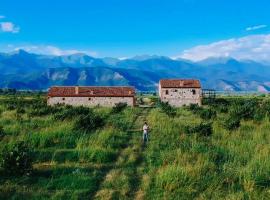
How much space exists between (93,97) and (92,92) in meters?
0.92

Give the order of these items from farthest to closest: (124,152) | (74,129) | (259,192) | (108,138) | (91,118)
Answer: (91,118) < (74,129) < (108,138) < (124,152) < (259,192)

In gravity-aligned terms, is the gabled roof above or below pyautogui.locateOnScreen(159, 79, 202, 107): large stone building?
above

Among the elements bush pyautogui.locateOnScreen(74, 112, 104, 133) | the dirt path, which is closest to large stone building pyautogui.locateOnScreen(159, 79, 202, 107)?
bush pyautogui.locateOnScreen(74, 112, 104, 133)

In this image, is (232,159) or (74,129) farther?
(74,129)

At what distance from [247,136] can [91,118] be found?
830 cm

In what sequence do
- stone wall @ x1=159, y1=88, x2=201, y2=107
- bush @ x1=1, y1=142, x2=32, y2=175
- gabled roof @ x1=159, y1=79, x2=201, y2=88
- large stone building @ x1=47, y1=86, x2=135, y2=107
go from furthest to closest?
gabled roof @ x1=159, y1=79, x2=201, y2=88 < stone wall @ x1=159, y1=88, x2=201, y2=107 < large stone building @ x1=47, y1=86, x2=135, y2=107 < bush @ x1=1, y1=142, x2=32, y2=175

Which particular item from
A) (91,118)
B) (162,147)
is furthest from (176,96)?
(162,147)

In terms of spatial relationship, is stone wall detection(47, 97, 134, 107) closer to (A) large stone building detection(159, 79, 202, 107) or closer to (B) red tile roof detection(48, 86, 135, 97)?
(B) red tile roof detection(48, 86, 135, 97)

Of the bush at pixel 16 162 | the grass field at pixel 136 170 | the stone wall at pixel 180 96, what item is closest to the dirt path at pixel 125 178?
the grass field at pixel 136 170

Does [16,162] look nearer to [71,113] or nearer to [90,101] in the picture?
[71,113]

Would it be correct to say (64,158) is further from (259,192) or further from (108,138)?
(259,192)

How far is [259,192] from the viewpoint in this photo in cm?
904

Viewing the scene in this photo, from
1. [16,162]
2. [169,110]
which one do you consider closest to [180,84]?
[169,110]

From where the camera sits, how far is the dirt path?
916cm
